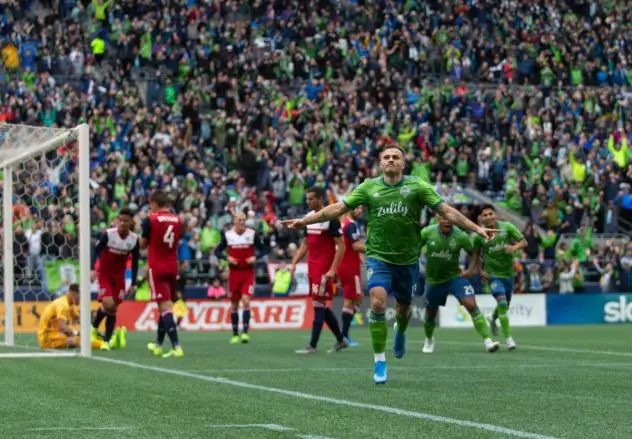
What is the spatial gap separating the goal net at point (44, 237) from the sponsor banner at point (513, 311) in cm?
964

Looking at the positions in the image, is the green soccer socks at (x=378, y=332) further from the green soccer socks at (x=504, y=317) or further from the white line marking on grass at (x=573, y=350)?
the green soccer socks at (x=504, y=317)

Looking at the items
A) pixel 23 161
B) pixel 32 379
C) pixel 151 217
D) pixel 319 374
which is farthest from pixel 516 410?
pixel 23 161

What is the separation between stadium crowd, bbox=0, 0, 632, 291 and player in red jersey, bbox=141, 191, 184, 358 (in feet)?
44.5

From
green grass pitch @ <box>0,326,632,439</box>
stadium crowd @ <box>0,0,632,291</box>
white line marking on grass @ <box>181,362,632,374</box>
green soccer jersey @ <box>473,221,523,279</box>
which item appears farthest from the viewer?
stadium crowd @ <box>0,0,632,291</box>

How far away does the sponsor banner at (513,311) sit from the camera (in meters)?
32.0

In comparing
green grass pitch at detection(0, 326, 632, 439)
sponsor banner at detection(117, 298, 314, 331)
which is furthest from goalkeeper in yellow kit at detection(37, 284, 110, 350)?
sponsor banner at detection(117, 298, 314, 331)

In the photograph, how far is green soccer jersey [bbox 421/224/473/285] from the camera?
57.5 ft

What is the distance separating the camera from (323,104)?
38.8m

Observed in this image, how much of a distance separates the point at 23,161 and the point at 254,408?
11.5m

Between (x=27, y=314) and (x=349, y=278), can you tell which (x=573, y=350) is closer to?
(x=349, y=278)

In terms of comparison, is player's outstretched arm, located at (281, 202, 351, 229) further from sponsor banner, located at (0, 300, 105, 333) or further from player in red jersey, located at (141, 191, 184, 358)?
sponsor banner, located at (0, 300, 105, 333)

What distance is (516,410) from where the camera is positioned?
364 inches

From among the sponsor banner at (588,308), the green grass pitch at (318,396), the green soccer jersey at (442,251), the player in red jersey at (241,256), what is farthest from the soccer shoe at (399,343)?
the sponsor banner at (588,308)

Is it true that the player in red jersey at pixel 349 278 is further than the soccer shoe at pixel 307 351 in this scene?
Yes
